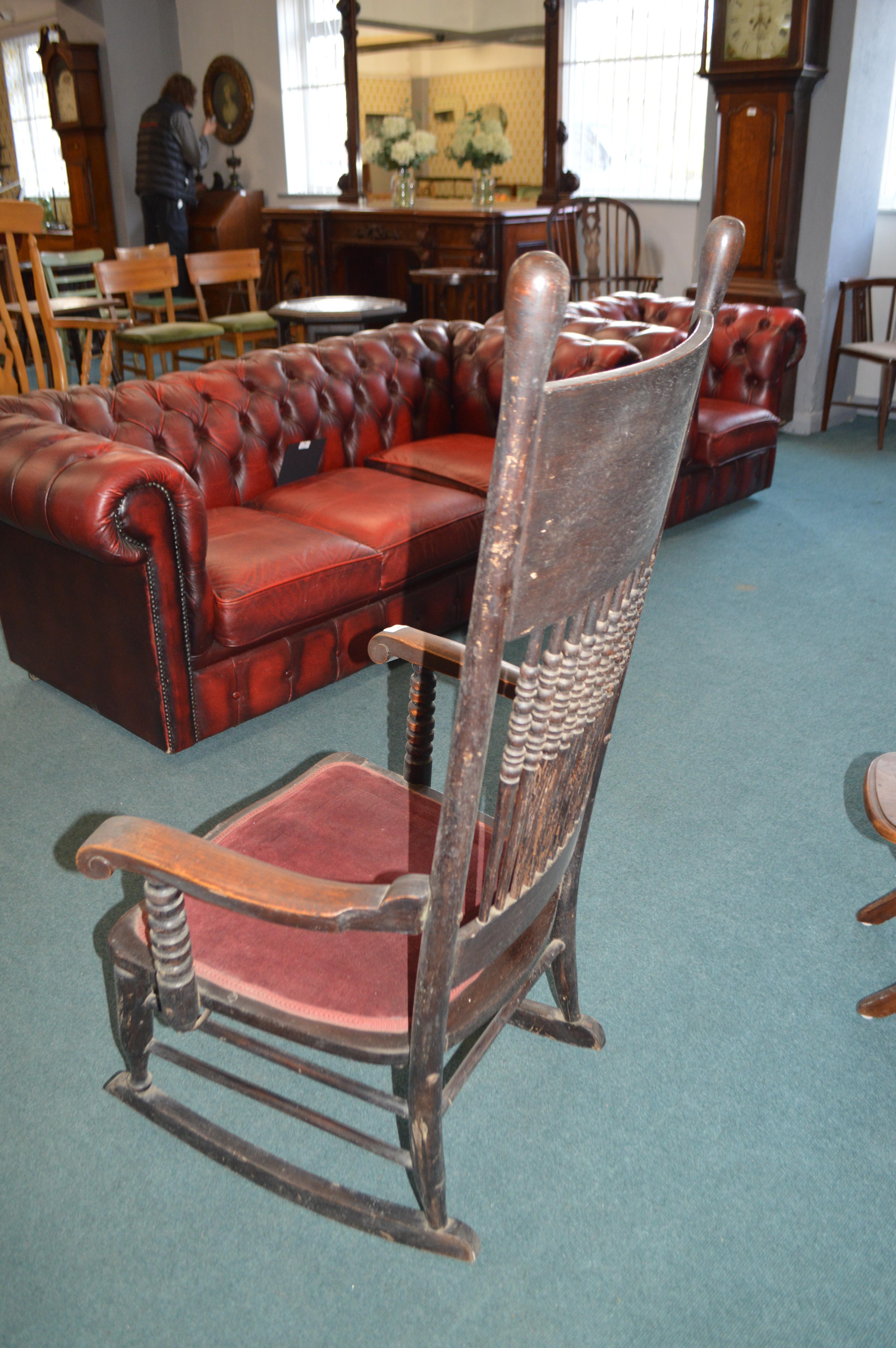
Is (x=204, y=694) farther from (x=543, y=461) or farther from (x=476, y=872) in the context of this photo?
(x=543, y=461)

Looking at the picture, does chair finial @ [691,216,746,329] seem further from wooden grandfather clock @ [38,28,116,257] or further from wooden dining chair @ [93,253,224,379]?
wooden grandfather clock @ [38,28,116,257]


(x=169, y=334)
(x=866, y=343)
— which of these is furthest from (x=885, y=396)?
(x=169, y=334)

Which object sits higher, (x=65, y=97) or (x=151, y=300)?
(x=65, y=97)

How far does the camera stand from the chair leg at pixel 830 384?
5227 millimetres

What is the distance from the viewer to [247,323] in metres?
6.19

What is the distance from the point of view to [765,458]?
4.37 m

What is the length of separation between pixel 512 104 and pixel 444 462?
16.2 ft

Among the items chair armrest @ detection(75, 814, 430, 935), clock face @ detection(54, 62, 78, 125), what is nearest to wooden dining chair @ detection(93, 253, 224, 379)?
clock face @ detection(54, 62, 78, 125)

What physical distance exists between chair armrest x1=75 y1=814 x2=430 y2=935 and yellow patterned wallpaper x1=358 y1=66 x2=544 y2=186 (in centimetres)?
692

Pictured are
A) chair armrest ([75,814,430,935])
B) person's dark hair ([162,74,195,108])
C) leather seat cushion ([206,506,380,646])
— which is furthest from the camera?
person's dark hair ([162,74,195,108])

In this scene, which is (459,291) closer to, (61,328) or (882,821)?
(61,328)

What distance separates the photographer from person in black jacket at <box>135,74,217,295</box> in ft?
25.0

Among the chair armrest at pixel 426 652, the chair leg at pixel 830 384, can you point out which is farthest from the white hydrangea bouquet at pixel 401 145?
the chair armrest at pixel 426 652

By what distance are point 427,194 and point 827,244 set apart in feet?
12.5
